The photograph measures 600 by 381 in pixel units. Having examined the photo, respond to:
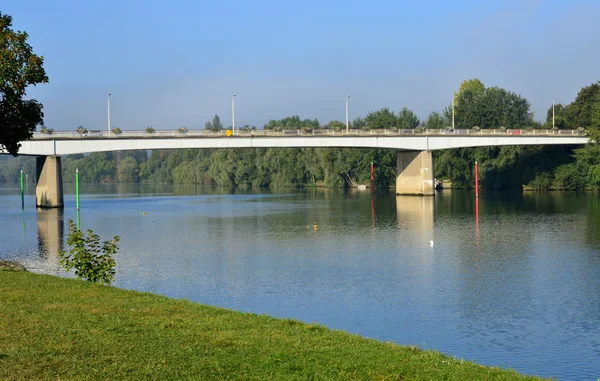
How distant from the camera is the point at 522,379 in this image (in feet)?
48.4

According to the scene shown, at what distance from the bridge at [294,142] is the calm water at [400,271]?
23.6 metres

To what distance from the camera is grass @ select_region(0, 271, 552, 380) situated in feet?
46.1

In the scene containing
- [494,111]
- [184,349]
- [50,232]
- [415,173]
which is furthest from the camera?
[494,111]

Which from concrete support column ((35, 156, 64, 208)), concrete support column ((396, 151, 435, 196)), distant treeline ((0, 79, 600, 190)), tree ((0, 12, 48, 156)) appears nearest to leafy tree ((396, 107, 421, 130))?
distant treeline ((0, 79, 600, 190))

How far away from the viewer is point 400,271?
39312 mm

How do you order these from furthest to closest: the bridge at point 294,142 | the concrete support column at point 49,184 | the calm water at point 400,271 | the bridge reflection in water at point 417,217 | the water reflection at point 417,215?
the bridge at point 294,142
the concrete support column at point 49,184
the water reflection at point 417,215
the bridge reflection in water at point 417,217
the calm water at point 400,271

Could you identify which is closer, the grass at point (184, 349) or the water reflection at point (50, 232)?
the grass at point (184, 349)

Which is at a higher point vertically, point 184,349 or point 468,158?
point 468,158

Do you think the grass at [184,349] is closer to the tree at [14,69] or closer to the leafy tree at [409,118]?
the tree at [14,69]

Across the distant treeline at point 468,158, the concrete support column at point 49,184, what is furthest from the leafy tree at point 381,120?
the concrete support column at point 49,184

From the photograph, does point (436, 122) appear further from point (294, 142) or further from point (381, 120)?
point (294, 142)

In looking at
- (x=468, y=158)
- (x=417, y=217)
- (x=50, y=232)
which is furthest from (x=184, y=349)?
(x=468, y=158)

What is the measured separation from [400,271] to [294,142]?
2888 inches

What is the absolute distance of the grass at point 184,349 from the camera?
14.0 metres
